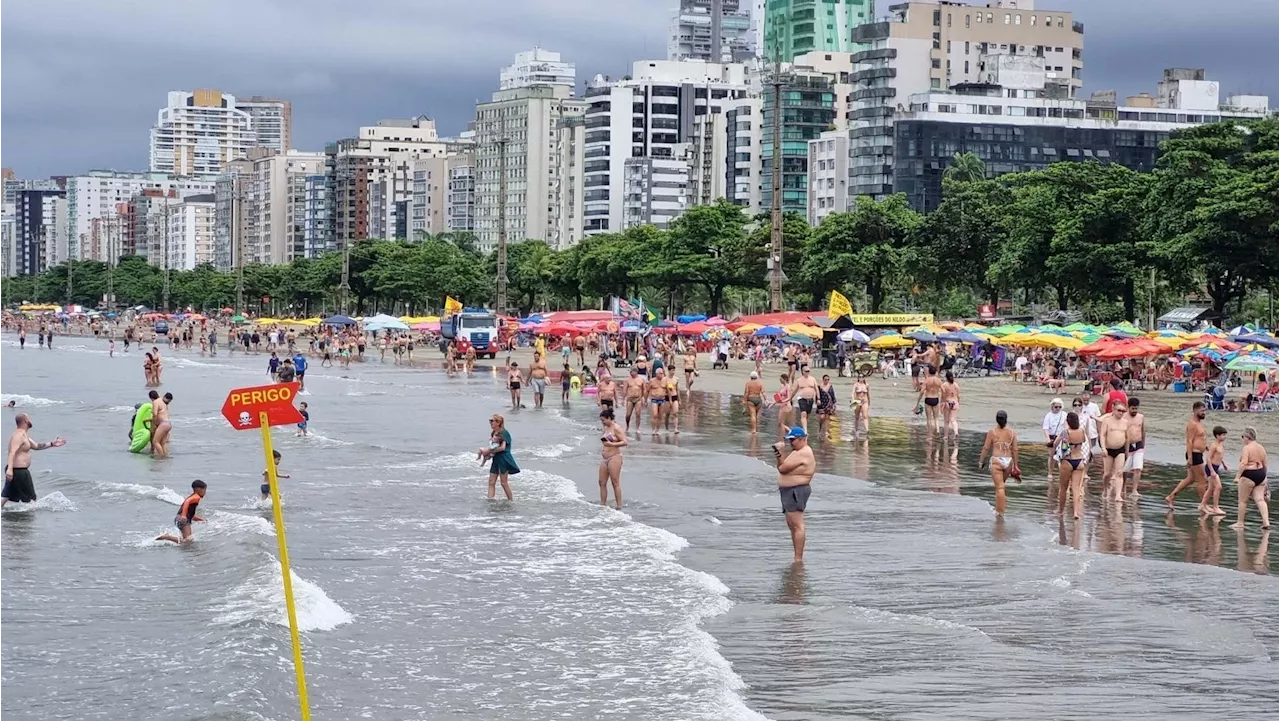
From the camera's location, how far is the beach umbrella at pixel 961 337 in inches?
2200

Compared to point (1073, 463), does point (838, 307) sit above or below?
above

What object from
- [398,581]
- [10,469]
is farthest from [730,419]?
[398,581]

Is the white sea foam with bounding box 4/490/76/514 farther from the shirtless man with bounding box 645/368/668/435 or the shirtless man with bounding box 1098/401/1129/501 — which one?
the shirtless man with bounding box 1098/401/1129/501

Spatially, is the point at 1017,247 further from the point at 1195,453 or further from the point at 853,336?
the point at 1195,453

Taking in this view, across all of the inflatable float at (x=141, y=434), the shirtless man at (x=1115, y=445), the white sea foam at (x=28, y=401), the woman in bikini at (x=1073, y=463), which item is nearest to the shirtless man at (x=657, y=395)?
the inflatable float at (x=141, y=434)

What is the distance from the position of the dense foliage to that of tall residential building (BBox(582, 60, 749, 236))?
53.4 metres

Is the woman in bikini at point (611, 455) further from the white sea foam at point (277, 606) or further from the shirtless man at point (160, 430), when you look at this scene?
the shirtless man at point (160, 430)

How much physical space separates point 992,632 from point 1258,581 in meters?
4.03

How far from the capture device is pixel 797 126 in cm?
15712

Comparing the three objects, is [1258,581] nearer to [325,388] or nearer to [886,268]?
[325,388]

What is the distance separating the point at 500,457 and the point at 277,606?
7712 millimetres

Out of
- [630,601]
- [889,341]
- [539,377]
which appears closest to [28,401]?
[539,377]

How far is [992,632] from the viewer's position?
14258 millimetres

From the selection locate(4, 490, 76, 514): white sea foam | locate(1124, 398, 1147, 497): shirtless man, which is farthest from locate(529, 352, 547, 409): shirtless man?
locate(1124, 398, 1147, 497): shirtless man
